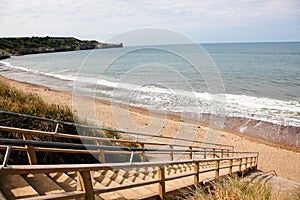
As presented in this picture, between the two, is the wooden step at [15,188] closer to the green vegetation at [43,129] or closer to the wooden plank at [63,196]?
the wooden plank at [63,196]

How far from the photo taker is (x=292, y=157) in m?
11.2

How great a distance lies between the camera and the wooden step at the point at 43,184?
289 cm

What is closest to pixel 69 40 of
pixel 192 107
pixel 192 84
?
pixel 192 84

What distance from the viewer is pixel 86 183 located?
2.21 metres

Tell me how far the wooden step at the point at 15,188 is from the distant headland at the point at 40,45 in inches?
3786

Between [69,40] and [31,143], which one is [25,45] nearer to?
[69,40]

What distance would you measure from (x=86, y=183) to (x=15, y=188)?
1149 millimetres

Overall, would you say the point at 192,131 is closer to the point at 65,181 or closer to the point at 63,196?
the point at 65,181

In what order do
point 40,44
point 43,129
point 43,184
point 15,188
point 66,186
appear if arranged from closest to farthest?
point 15,188
point 43,184
point 66,186
point 43,129
point 40,44

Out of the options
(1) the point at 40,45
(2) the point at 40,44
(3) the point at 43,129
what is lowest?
(3) the point at 43,129

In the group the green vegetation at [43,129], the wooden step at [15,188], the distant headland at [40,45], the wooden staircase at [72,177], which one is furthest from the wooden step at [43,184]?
the distant headland at [40,45]

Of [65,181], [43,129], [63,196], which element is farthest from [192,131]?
[63,196]

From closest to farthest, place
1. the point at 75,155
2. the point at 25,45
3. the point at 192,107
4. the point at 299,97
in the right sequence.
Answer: the point at 75,155
the point at 192,107
the point at 299,97
the point at 25,45

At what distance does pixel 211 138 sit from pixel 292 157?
402 cm
